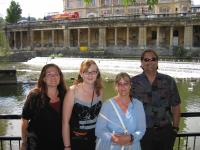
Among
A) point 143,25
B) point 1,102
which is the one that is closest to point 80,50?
point 143,25

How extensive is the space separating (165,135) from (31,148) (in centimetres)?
184

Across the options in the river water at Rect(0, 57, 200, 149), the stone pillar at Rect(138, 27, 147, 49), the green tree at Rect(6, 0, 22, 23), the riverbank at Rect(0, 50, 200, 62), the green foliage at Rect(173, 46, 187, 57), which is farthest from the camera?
the green tree at Rect(6, 0, 22, 23)

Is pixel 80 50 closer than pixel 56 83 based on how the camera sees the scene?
No

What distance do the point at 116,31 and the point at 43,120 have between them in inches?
1975

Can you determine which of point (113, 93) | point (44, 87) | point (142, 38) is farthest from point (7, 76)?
point (142, 38)

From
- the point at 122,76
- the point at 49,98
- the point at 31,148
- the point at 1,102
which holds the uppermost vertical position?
the point at 122,76

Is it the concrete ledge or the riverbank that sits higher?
the riverbank

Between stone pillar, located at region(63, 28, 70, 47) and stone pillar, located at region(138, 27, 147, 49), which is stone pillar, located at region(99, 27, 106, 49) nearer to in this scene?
stone pillar, located at region(138, 27, 147, 49)

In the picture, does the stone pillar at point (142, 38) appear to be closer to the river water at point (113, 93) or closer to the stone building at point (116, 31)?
the stone building at point (116, 31)

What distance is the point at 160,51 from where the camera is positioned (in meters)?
46.4

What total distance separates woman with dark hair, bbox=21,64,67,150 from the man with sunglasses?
1159 mm

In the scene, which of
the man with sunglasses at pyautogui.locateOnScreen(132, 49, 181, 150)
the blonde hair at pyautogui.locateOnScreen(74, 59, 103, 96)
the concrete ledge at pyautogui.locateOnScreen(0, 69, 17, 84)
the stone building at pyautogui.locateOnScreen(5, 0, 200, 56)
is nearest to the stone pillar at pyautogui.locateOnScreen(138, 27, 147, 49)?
the stone building at pyautogui.locateOnScreen(5, 0, 200, 56)

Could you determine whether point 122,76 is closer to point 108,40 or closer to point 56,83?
point 56,83

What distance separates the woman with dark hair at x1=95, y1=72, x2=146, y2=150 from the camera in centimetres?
418
